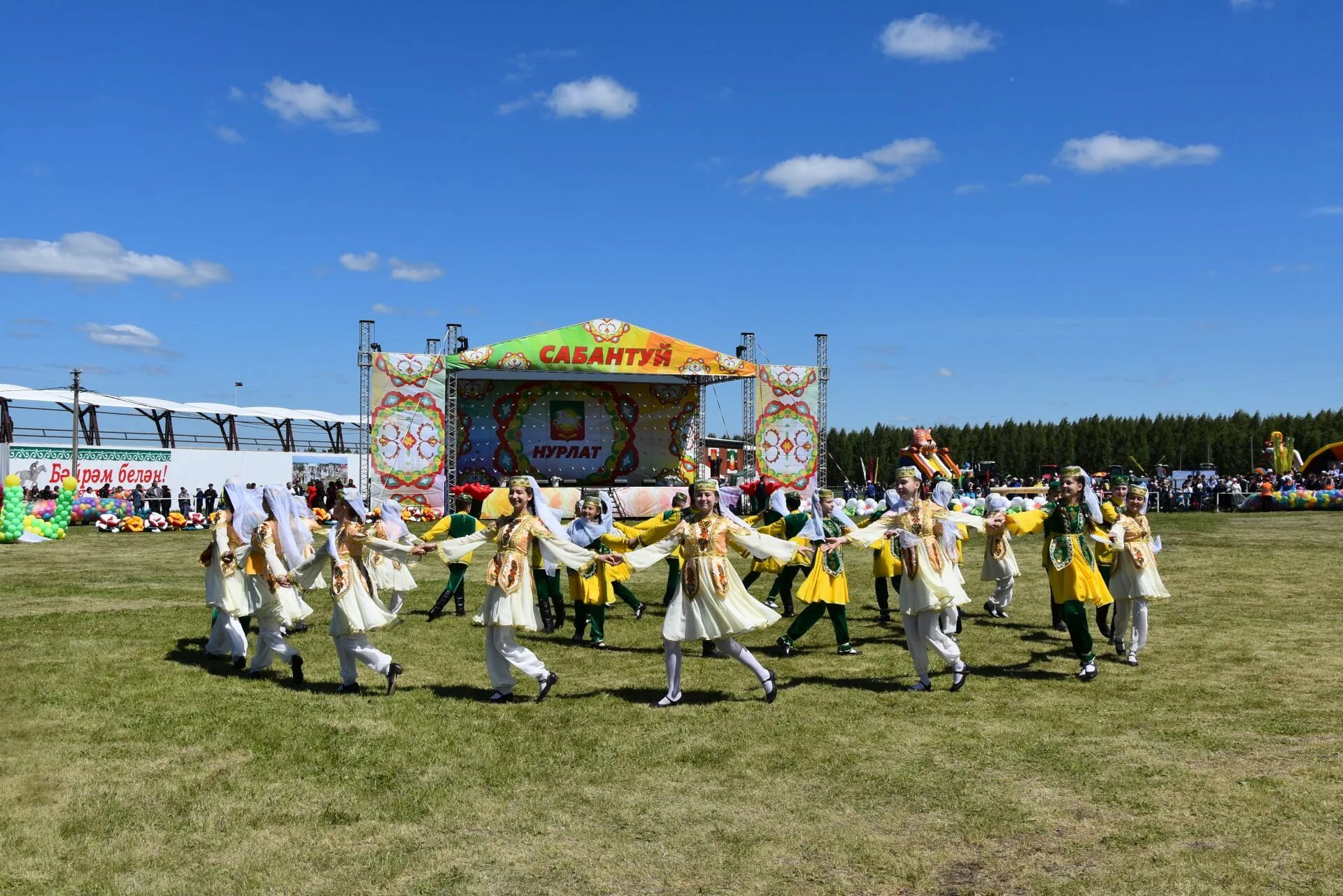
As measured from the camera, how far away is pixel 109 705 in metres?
8.07

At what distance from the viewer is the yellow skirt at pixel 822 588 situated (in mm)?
10102

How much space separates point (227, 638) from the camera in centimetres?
1005

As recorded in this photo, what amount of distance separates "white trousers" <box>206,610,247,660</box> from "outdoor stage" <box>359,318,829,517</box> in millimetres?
21207

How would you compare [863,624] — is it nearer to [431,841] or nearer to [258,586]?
[258,586]

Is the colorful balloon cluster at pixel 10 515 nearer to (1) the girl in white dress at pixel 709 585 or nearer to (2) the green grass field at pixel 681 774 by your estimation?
(2) the green grass field at pixel 681 774

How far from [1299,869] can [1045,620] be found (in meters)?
8.18

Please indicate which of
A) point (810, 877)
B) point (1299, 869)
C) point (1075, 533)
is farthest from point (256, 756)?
point (1075, 533)

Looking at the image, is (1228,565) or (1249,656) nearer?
(1249,656)

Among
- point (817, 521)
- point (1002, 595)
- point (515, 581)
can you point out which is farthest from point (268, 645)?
point (1002, 595)

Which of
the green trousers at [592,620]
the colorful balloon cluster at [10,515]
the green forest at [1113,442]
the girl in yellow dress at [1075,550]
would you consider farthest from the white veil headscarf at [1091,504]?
the green forest at [1113,442]

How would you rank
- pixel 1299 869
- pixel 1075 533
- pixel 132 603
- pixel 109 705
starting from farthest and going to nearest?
pixel 132 603
pixel 1075 533
pixel 109 705
pixel 1299 869

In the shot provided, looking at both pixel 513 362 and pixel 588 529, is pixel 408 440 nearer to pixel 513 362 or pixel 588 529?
pixel 513 362

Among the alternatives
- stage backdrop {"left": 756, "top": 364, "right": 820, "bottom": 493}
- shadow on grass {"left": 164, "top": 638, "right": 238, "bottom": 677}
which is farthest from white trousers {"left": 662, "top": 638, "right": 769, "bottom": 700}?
stage backdrop {"left": 756, "top": 364, "right": 820, "bottom": 493}

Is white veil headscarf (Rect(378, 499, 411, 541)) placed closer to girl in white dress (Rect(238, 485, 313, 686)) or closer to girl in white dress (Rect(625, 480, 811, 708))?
girl in white dress (Rect(238, 485, 313, 686))
